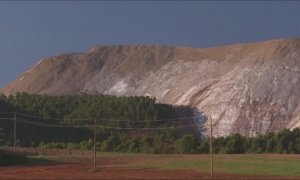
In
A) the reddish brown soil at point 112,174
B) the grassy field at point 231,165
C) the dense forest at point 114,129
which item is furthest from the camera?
the dense forest at point 114,129

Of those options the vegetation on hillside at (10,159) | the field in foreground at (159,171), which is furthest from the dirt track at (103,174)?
the vegetation on hillside at (10,159)

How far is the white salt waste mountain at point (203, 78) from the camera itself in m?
95.6

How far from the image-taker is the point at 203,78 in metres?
114

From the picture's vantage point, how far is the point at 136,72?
129m

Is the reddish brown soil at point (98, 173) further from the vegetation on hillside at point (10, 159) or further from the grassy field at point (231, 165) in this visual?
the vegetation on hillside at point (10, 159)

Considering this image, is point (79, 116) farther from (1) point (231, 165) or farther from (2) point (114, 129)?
(1) point (231, 165)

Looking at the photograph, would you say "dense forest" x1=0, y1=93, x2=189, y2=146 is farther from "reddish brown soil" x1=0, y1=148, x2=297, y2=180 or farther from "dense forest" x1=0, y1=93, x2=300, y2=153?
"reddish brown soil" x1=0, y1=148, x2=297, y2=180

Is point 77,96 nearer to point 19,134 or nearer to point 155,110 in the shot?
point 155,110

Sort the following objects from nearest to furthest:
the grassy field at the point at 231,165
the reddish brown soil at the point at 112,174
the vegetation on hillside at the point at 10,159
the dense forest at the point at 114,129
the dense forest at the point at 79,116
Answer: the reddish brown soil at the point at 112,174 < the grassy field at the point at 231,165 < the vegetation on hillside at the point at 10,159 < the dense forest at the point at 114,129 < the dense forest at the point at 79,116

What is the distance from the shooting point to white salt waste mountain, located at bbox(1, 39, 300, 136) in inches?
3762

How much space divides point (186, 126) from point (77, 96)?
21.7 meters

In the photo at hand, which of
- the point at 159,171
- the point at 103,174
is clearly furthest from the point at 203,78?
the point at 103,174

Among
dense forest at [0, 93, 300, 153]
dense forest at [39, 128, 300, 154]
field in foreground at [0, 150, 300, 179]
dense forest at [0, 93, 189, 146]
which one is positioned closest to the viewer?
field in foreground at [0, 150, 300, 179]

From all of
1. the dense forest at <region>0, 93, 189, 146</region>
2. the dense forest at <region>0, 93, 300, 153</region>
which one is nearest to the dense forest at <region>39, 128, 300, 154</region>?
the dense forest at <region>0, 93, 300, 153</region>
